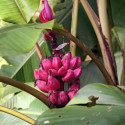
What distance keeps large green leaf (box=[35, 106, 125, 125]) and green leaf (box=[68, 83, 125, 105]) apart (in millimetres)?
29

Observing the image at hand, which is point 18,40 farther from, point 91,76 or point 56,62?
point 91,76

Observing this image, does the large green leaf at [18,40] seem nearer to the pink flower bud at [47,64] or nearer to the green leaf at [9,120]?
the pink flower bud at [47,64]

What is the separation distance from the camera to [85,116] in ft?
1.40

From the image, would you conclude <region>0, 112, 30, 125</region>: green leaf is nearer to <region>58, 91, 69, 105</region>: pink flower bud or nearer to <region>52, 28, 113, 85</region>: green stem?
<region>58, 91, 69, 105</region>: pink flower bud

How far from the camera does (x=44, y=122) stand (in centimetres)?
42

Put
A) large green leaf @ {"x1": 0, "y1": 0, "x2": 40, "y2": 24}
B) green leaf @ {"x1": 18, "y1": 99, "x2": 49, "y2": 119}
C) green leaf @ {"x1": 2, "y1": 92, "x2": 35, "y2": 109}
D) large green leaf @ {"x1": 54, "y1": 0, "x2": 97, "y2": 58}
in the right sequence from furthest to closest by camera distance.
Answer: large green leaf @ {"x1": 54, "y1": 0, "x2": 97, "y2": 58}, green leaf @ {"x1": 2, "y1": 92, "x2": 35, "y2": 109}, green leaf @ {"x1": 18, "y1": 99, "x2": 49, "y2": 119}, large green leaf @ {"x1": 0, "y1": 0, "x2": 40, "y2": 24}

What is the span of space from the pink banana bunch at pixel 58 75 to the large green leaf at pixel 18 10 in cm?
18

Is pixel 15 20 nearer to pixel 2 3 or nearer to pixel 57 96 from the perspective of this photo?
pixel 2 3

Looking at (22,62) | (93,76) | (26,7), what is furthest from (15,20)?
(93,76)

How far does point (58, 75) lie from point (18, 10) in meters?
0.26

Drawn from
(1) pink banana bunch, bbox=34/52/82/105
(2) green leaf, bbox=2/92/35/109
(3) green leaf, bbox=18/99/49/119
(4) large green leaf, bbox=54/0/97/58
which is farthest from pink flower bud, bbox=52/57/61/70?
(4) large green leaf, bbox=54/0/97/58

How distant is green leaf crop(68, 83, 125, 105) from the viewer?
1.59 ft

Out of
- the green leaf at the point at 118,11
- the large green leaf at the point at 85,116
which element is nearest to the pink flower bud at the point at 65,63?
the large green leaf at the point at 85,116

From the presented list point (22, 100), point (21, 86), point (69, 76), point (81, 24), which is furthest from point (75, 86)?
point (81, 24)
